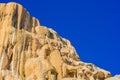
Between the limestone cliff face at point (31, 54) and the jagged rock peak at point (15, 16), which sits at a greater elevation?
the jagged rock peak at point (15, 16)

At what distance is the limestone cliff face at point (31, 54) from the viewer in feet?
229

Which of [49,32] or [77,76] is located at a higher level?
[49,32]

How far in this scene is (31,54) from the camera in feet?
241

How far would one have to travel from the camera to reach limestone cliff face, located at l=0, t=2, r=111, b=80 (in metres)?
69.7

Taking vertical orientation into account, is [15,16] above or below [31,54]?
above

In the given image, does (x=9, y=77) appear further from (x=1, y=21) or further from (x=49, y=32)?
(x=49, y=32)

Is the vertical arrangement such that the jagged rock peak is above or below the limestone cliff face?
above

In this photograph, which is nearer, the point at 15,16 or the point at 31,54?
the point at 31,54

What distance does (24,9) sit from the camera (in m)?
80.9

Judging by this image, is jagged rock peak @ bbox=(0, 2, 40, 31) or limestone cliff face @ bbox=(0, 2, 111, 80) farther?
jagged rock peak @ bbox=(0, 2, 40, 31)

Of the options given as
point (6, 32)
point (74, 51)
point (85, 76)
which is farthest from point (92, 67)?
point (6, 32)

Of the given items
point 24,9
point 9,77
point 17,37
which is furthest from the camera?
point 24,9

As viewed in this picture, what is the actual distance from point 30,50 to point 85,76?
973 centimetres

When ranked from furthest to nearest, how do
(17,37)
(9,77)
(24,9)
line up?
(24,9) → (17,37) → (9,77)
